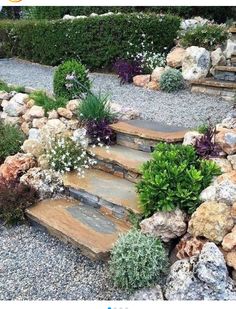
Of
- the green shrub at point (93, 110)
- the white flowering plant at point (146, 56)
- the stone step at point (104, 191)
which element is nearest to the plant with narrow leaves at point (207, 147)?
the stone step at point (104, 191)

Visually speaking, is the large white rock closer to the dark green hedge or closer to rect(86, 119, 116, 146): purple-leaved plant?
the dark green hedge

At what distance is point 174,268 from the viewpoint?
11.1 feet

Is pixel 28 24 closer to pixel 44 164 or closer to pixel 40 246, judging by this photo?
pixel 44 164

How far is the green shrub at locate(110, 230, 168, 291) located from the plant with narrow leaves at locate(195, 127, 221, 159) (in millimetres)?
1009

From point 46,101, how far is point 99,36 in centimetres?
343

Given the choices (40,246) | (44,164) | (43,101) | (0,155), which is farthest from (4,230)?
(43,101)

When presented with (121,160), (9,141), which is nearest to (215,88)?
(121,160)

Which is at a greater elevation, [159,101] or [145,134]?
[145,134]

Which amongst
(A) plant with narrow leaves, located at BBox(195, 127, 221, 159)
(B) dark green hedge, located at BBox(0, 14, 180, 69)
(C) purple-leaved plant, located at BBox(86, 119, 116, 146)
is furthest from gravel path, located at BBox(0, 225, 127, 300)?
(B) dark green hedge, located at BBox(0, 14, 180, 69)

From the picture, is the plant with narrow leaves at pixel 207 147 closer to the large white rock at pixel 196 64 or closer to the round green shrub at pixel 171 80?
the round green shrub at pixel 171 80

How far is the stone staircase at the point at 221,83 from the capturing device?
7105 mm

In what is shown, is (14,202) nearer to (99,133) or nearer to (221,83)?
(99,133)

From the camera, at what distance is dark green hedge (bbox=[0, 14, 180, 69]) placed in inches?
347

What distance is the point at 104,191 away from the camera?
175 inches
